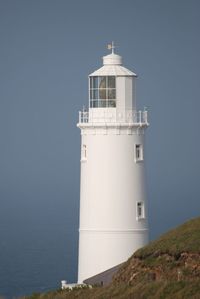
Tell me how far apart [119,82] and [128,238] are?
12.7ft

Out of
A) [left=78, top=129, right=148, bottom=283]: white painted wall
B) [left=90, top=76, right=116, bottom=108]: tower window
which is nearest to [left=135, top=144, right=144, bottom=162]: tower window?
[left=78, top=129, right=148, bottom=283]: white painted wall

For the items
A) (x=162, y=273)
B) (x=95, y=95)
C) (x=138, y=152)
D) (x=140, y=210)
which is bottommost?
(x=162, y=273)

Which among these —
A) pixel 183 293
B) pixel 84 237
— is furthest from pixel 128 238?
pixel 183 293

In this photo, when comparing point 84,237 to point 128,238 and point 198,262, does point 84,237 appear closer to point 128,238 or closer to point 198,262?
point 128,238

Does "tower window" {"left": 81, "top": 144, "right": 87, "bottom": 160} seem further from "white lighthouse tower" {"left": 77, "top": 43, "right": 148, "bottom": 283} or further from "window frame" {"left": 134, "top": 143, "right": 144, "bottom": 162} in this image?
"window frame" {"left": 134, "top": 143, "right": 144, "bottom": 162}

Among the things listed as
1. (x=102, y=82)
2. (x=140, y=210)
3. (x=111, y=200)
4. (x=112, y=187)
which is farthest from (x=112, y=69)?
(x=140, y=210)

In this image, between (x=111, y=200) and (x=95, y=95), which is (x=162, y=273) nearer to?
(x=111, y=200)

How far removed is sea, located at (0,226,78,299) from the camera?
60.7 meters

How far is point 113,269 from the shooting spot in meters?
32.2

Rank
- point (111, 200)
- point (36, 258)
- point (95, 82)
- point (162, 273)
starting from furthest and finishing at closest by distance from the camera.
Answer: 1. point (36, 258)
2. point (95, 82)
3. point (111, 200)
4. point (162, 273)

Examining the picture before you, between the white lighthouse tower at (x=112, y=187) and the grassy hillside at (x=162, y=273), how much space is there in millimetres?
5582

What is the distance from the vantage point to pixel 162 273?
2659cm

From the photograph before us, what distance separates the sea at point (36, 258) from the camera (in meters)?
60.7

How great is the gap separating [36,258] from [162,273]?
51686mm
